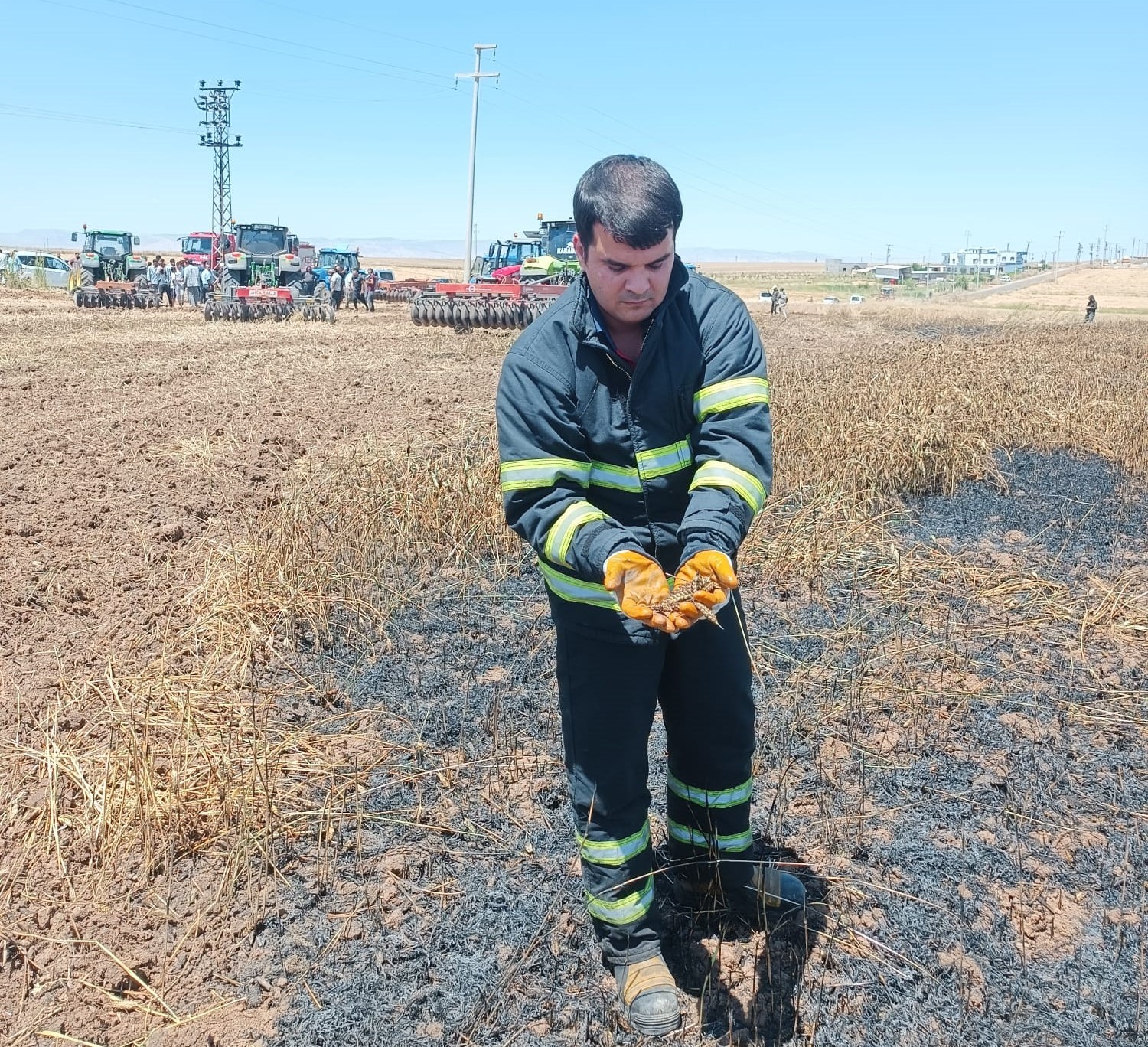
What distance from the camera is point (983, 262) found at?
414 feet

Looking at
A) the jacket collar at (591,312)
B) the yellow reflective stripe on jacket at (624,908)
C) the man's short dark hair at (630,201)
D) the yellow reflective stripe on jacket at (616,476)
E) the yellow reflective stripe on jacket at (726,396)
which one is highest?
the man's short dark hair at (630,201)

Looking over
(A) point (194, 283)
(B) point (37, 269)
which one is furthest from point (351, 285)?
(B) point (37, 269)

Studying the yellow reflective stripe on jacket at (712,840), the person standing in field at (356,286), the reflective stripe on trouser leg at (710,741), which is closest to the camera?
the reflective stripe on trouser leg at (710,741)

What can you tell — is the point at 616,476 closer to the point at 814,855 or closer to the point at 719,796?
the point at 719,796

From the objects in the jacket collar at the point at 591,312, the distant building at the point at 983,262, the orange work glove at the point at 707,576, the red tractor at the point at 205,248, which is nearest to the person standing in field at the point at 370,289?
the red tractor at the point at 205,248

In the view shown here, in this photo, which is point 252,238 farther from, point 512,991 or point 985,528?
point 512,991

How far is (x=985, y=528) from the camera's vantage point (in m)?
5.66

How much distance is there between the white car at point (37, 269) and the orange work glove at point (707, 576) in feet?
110

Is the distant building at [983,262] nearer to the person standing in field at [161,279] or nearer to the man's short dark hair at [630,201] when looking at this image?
the person standing in field at [161,279]

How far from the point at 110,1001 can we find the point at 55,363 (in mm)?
11427

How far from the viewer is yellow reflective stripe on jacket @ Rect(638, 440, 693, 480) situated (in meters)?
2.03

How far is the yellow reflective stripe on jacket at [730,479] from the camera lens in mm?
1962

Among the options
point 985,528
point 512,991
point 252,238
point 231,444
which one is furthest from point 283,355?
point 252,238

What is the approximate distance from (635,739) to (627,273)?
94 centimetres
